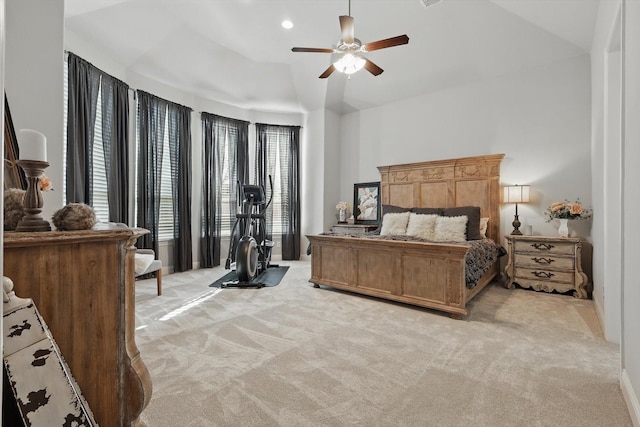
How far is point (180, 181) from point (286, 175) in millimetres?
2223

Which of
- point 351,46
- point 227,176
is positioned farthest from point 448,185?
point 227,176

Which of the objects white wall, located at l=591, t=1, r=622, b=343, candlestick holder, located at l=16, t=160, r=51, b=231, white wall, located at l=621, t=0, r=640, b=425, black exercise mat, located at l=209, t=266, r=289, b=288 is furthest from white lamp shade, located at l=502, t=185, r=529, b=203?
candlestick holder, located at l=16, t=160, r=51, b=231

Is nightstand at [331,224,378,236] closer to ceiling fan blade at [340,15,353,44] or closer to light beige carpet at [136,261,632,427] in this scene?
light beige carpet at [136,261,632,427]

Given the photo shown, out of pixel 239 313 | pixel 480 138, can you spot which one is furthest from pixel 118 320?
pixel 480 138

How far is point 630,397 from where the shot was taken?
1.65m

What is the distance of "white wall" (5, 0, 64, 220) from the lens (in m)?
2.04

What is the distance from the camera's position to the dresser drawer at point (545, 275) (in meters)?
3.89

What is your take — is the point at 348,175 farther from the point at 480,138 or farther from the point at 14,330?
the point at 14,330

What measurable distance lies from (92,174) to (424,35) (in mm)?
5157

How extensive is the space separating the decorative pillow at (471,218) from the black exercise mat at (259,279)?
2872mm

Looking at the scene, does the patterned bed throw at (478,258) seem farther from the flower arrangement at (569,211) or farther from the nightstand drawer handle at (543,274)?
Answer: the flower arrangement at (569,211)

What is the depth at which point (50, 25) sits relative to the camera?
2.23 meters

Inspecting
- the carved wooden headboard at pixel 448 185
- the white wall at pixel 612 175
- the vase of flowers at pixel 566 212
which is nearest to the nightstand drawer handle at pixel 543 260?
the vase of flowers at pixel 566 212

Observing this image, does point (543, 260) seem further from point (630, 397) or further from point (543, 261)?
point (630, 397)
